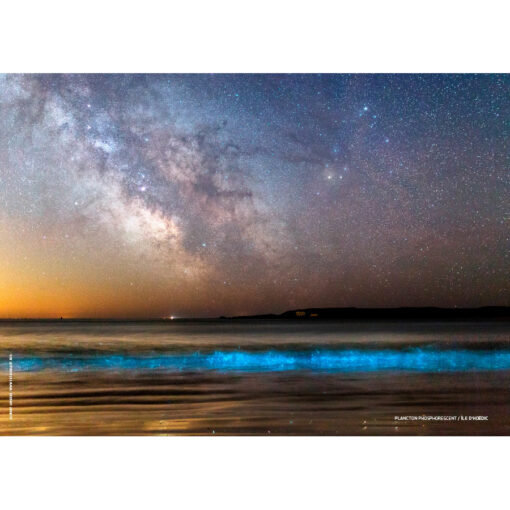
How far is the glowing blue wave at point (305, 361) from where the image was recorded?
19.1ft

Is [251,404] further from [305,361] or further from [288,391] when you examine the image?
[305,361]

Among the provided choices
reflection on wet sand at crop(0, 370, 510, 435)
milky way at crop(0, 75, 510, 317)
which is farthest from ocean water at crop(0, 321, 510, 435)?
milky way at crop(0, 75, 510, 317)

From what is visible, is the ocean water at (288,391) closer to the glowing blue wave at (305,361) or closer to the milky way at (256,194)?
the glowing blue wave at (305,361)

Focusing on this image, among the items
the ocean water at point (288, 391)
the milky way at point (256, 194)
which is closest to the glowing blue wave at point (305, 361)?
the ocean water at point (288, 391)

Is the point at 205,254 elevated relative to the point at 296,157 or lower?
lower

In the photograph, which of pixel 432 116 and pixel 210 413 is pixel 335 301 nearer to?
pixel 210 413

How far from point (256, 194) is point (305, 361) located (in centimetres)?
293

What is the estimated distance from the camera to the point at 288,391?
5.00m

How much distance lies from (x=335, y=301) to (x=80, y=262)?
88.2 inches

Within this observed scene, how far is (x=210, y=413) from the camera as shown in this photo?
4379 millimetres

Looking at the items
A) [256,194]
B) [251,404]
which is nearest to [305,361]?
[251,404]

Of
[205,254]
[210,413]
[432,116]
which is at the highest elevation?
[432,116]

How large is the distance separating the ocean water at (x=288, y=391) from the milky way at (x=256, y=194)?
56 cm
